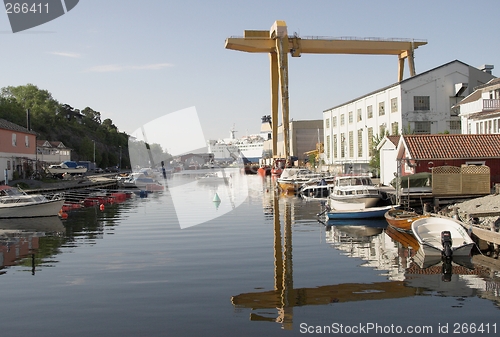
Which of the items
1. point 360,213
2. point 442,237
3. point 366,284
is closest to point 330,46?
point 360,213

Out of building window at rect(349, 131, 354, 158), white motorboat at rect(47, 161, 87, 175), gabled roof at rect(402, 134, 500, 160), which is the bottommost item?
white motorboat at rect(47, 161, 87, 175)

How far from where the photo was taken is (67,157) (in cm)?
10456

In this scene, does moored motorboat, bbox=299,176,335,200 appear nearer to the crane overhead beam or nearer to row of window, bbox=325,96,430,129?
row of window, bbox=325,96,430,129

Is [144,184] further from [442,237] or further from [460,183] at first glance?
[442,237]

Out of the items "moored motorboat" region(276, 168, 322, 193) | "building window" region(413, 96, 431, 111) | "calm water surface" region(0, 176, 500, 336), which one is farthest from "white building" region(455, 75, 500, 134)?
"moored motorboat" region(276, 168, 322, 193)

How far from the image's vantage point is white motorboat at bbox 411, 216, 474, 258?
18.8m

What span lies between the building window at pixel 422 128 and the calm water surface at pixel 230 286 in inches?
1329

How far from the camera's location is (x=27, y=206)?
3344 centimetres

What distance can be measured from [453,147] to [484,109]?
4879mm

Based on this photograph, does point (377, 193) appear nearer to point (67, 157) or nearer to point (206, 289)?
point (206, 289)

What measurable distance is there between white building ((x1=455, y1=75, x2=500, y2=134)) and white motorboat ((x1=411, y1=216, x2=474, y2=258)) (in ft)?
63.2

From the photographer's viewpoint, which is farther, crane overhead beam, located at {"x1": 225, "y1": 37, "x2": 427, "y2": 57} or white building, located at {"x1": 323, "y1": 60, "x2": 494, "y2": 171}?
crane overhead beam, located at {"x1": 225, "y1": 37, "x2": 427, "y2": 57}

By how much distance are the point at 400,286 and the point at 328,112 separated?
6907cm

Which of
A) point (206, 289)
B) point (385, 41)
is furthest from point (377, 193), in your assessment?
point (385, 41)
